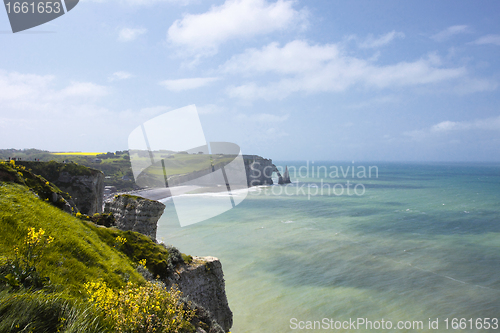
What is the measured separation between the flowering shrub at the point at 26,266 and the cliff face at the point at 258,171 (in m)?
125

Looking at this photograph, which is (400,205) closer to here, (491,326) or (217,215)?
(217,215)

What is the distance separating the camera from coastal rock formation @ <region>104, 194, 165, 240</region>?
15.8 m

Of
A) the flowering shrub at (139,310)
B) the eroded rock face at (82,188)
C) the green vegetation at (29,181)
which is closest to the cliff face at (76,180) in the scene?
the eroded rock face at (82,188)

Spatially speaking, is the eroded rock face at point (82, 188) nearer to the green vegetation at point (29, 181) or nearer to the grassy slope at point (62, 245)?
the green vegetation at point (29, 181)

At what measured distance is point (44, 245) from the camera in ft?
24.5

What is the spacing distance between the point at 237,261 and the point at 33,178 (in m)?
23.4

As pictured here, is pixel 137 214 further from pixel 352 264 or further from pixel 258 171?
pixel 258 171

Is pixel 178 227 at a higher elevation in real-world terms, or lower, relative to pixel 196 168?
lower

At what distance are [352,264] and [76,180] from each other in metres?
30.8

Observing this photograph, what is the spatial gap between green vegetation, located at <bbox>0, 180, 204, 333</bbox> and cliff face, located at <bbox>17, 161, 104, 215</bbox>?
19126 millimetres

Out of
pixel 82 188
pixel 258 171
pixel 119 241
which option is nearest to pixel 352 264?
pixel 119 241

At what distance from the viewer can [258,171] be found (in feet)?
440

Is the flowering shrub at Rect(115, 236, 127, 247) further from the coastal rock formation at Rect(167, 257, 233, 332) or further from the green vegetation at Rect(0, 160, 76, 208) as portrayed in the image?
the green vegetation at Rect(0, 160, 76, 208)

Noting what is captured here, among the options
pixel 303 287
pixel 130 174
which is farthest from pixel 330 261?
pixel 130 174
